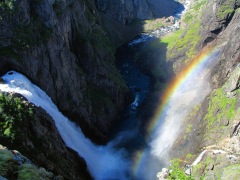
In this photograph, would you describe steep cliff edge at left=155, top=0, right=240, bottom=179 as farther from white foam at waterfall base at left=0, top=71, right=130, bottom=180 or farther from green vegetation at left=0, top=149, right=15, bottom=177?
green vegetation at left=0, top=149, right=15, bottom=177

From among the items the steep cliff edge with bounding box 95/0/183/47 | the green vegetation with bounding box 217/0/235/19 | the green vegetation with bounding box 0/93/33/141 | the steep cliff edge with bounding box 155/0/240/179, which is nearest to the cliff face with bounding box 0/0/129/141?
the green vegetation with bounding box 0/93/33/141

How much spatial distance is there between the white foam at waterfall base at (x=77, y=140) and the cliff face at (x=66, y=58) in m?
2.53

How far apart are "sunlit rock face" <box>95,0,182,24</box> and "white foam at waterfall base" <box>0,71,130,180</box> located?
243ft

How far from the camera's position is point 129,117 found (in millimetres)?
63188

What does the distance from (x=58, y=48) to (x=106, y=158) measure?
18.8m

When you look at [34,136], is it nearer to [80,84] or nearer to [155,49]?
[80,84]

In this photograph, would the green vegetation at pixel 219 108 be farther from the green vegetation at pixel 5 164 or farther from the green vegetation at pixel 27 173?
the green vegetation at pixel 5 164

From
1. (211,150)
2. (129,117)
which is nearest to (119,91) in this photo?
(129,117)

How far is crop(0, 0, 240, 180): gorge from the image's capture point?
35.6 m

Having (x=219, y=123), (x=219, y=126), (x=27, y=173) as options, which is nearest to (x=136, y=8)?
(x=219, y=123)

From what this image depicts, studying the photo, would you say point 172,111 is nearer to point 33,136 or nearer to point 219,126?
point 219,126

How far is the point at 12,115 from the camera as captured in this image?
32344 millimetres

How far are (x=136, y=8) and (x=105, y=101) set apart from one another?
78.2 m

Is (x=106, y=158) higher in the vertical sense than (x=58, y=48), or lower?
lower
